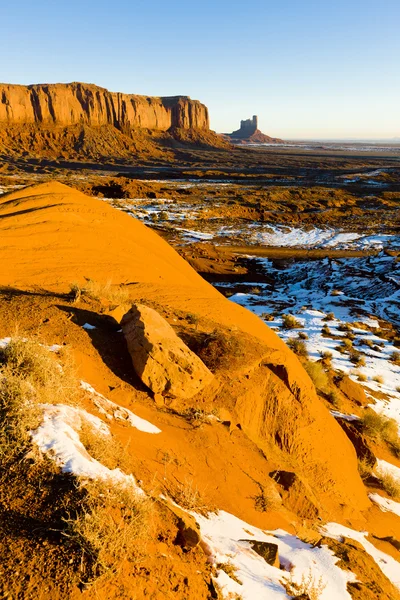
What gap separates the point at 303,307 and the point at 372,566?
44.9ft

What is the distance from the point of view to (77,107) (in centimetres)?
9950

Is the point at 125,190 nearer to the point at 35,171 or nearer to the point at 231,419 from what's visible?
the point at 35,171

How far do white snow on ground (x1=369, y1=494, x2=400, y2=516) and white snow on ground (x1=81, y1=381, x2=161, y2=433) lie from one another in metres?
4.53

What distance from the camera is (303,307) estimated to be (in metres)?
17.3

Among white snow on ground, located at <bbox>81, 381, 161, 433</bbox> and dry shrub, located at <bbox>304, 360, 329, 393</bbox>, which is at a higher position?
white snow on ground, located at <bbox>81, 381, 161, 433</bbox>

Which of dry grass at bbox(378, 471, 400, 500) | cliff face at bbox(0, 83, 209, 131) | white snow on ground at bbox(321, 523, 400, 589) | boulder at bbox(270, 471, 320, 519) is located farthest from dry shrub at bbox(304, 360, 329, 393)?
cliff face at bbox(0, 83, 209, 131)

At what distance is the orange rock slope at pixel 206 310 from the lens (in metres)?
5.73

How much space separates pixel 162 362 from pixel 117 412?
936mm

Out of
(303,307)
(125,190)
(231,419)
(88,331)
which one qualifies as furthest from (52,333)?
(125,190)

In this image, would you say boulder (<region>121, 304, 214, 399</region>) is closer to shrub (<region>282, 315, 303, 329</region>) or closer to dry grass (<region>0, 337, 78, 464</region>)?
dry grass (<region>0, 337, 78, 464</region>)

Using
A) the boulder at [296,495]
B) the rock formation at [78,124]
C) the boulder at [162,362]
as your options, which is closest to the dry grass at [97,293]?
the boulder at [162,362]

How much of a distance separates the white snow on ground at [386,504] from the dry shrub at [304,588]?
12.1 feet

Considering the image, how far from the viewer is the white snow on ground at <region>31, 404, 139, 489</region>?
2875 mm

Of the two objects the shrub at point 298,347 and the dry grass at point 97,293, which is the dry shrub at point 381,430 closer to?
the shrub at point 298,347
